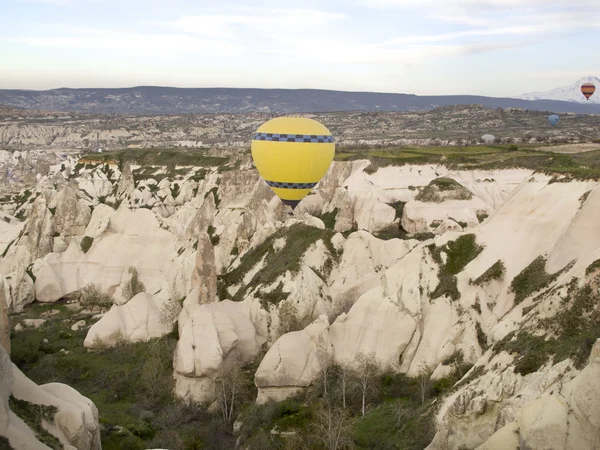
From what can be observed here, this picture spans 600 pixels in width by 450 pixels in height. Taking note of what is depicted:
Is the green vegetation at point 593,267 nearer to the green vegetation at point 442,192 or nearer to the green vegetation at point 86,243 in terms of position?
the green vegetation at point 442,192

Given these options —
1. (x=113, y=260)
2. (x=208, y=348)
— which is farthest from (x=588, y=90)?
(x=208, y=348)

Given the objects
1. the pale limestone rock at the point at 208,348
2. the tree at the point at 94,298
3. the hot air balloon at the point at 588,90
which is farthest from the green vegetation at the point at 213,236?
the hot air balloon at the point at 588,90

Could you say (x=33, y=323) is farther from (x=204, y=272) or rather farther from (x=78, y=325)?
(x=204, y=272)

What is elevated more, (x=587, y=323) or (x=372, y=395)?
(x=587, y=323)

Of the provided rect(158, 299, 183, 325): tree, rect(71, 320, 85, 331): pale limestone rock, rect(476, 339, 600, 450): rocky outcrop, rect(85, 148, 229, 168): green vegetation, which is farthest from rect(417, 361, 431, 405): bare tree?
rect(85, 148, 229, 168): green vegetation

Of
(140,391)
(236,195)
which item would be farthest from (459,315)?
(236,195)

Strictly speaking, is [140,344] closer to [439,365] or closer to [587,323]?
[439,365]
